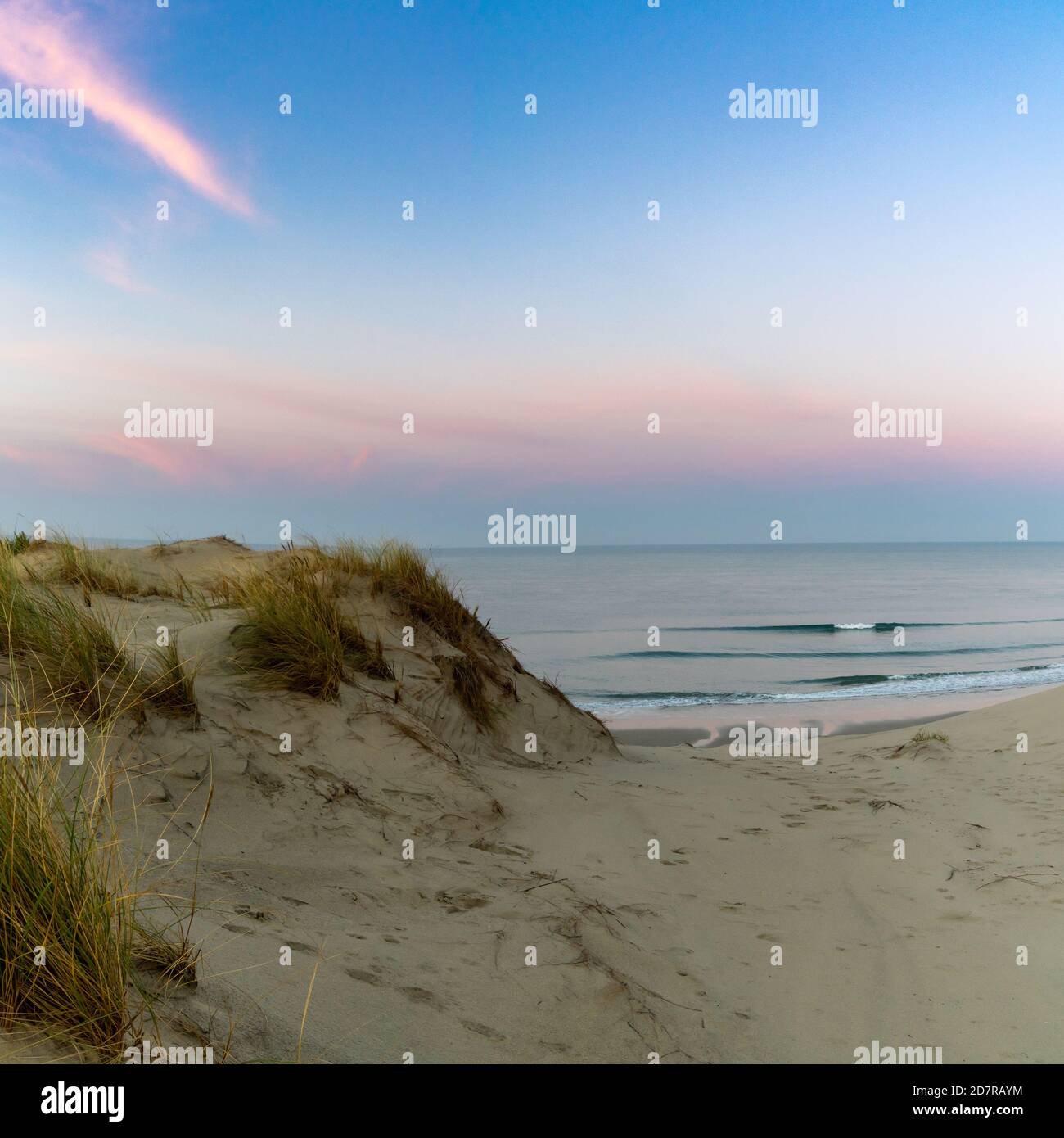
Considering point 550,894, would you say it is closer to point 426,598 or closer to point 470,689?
point 470,689

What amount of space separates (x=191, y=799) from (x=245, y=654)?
1643 mm

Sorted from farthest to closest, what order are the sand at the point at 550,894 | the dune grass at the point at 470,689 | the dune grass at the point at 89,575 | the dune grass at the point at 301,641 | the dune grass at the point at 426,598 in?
the dune grass at the point at 89,575 → the dune grass at the point at 426,598 → the dune grass at the point at 470,689 → the dune grass at the point at 301,641 → the sand at the point at 550,894

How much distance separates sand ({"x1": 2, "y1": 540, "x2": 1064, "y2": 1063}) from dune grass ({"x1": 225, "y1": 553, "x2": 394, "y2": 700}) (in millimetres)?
159

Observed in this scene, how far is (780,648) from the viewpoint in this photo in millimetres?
23188

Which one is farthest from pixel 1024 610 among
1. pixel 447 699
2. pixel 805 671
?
pixel 447 699

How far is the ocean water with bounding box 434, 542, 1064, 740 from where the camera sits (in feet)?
48.6

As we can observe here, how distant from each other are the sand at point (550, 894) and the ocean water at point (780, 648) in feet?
20.7

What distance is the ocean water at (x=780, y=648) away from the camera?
48.6ft

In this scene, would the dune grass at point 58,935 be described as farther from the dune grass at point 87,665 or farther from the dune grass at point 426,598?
the dune grass at point 426,598

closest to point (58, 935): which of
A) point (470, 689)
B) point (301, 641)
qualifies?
point (301, 641)

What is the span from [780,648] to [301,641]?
1973 centimetres

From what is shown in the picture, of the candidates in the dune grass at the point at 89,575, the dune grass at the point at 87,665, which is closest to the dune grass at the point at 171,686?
the dune grass at the point at 87,665
